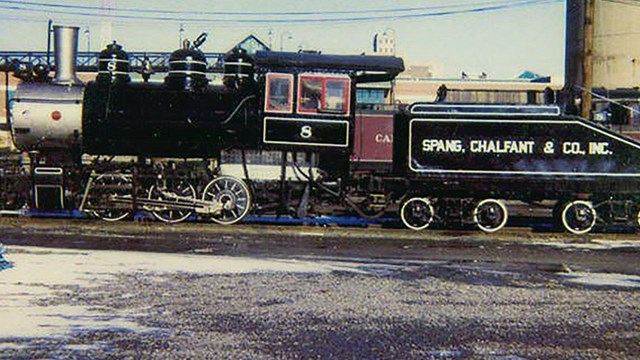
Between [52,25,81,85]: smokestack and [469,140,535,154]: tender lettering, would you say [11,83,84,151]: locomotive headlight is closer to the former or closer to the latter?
[52,25,81,85]: smokestack

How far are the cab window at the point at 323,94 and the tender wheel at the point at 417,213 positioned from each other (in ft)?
7.93

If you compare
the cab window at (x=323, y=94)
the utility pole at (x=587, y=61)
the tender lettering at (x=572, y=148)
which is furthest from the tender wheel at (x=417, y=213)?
the utility pole at (x=587, y=61)

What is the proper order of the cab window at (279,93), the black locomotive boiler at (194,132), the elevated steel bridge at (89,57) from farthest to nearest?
the elevated steel bridge at (89,57) < the black locomotive boiler at (194,132) < the cab window at (279,93)

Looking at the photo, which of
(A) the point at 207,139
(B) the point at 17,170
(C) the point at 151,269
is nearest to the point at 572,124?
(A) the point at 207,139

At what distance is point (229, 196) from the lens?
1577cm

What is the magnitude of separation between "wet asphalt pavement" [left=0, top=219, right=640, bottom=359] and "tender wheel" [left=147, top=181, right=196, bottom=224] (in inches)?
88.4

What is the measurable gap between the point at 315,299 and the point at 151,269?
105 inches

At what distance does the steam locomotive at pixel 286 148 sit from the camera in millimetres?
15398

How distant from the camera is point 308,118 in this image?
50.6ft

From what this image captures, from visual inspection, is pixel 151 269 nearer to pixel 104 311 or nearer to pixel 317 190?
pixel 104 311

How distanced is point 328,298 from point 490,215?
26.9ft

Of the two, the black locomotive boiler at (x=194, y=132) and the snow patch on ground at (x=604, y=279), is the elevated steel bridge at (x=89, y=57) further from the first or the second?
the snow patch on ground at (x=604, y=279)

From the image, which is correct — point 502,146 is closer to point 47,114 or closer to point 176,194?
point 176,194

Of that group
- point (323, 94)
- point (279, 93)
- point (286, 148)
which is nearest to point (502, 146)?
point (323, 94)
